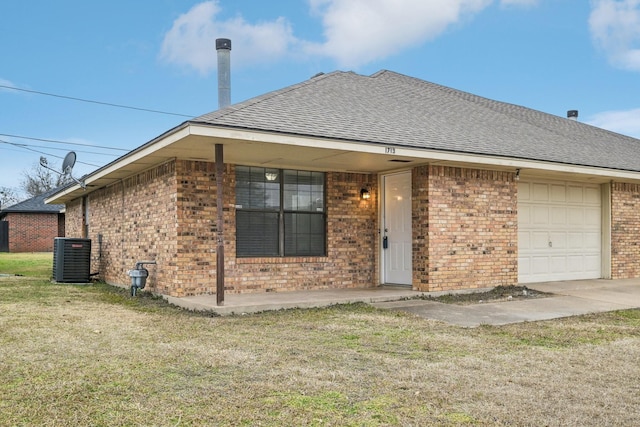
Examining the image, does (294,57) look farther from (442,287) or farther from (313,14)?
(442,287)

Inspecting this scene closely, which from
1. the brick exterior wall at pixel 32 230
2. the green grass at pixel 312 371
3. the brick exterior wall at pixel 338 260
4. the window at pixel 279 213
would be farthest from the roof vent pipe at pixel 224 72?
the brick exterior wall at pixel 32 230

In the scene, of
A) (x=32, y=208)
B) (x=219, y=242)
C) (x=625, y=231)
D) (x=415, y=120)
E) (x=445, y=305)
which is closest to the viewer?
(x=219, y=242)

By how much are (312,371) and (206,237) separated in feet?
17.2

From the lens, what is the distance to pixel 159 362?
16.5 ft

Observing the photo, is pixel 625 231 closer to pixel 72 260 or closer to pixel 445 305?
pixel 445 305

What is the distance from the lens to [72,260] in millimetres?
13594

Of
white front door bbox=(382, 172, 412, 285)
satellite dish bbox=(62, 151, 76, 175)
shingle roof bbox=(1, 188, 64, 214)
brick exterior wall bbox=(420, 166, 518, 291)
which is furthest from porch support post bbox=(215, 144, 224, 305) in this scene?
shingle roof bbox=(1, 188, 64, 214)

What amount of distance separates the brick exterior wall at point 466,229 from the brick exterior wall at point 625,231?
3.58m

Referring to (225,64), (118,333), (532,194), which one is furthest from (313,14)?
(118,333)

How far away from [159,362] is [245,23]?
798 inches

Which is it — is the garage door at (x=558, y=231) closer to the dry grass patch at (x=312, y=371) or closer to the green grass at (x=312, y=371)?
the green grass at (x=312, y=371)

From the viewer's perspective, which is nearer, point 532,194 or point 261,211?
point 261,211

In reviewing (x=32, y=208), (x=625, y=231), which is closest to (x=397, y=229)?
(x=625, y=231)

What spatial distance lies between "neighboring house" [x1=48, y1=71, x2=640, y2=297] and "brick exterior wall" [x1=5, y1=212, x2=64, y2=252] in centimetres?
2376
